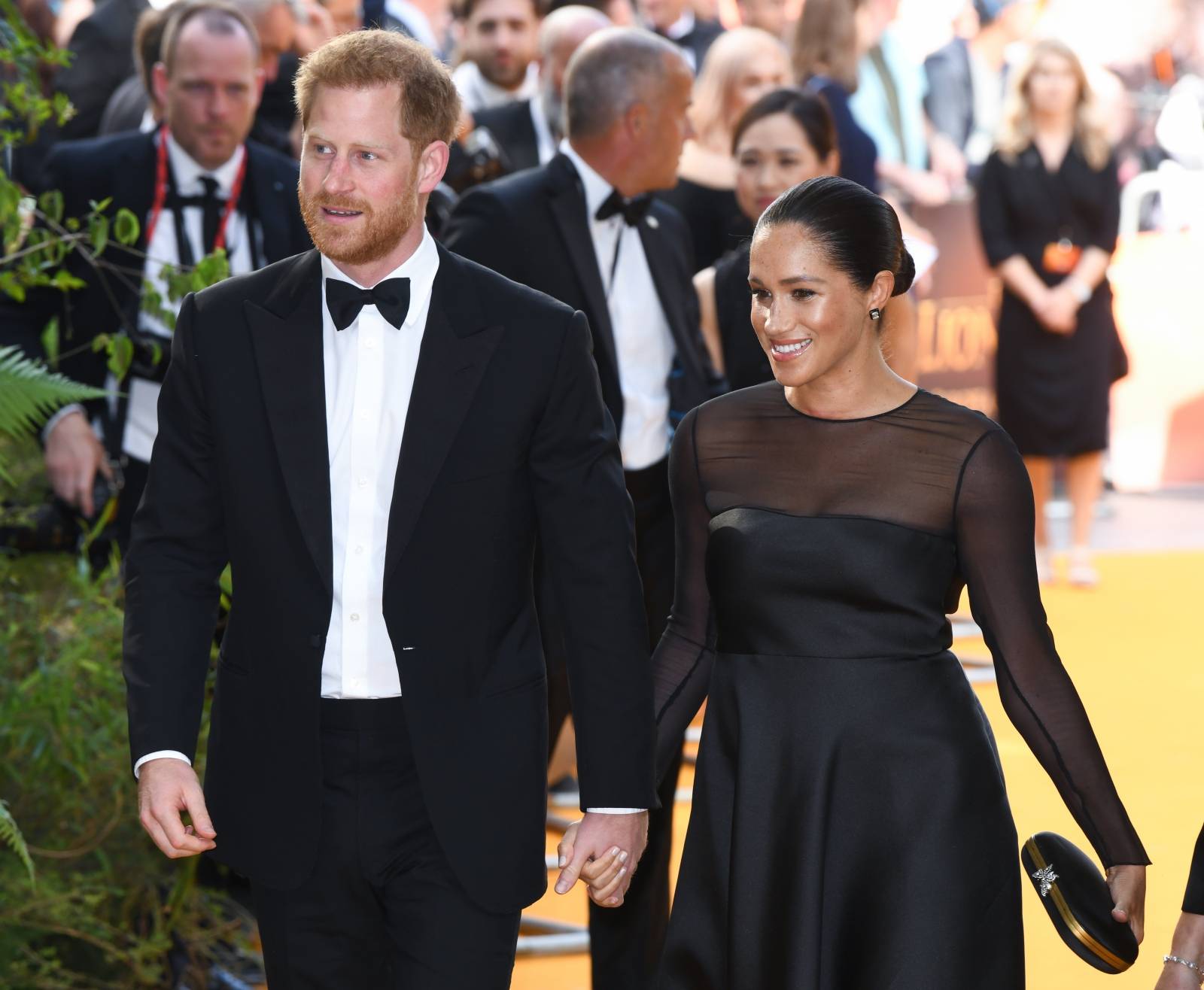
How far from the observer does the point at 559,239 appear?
13.8ft

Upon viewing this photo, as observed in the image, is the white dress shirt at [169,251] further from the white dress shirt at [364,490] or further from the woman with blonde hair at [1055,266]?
the woman with blonde hair at [1055,266]

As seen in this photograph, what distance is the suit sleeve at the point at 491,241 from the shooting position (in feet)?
13.6

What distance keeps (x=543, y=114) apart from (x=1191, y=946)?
4195mm

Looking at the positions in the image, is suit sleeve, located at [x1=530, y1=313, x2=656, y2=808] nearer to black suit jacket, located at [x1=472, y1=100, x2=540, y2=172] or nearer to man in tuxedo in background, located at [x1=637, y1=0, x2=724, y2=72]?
black suit jacket, located at [x1=472, y1=100, x2=540, y2=172]

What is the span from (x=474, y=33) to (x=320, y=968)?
497 centimetres

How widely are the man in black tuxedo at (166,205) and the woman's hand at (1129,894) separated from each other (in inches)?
101

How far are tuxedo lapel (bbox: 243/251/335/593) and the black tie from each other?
183cm

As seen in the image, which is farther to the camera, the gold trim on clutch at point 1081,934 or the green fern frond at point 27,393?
the green fern frond at point 27,393

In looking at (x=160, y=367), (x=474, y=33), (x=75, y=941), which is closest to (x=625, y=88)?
(x=160, y=367)

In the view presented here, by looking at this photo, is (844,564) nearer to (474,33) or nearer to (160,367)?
(160,367)

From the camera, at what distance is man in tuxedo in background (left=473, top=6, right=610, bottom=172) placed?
20.3ft

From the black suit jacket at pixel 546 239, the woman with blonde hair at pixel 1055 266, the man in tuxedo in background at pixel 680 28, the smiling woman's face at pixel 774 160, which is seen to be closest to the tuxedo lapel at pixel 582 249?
the black suit jacket at pixel 546 239

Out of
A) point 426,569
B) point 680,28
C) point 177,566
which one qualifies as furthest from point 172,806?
point 680,28

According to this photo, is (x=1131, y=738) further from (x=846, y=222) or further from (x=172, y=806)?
(x=172, y=806)
